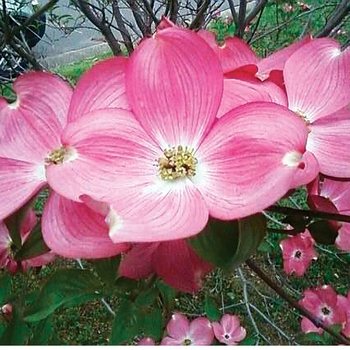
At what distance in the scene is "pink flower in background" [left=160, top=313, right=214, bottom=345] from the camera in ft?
3.02

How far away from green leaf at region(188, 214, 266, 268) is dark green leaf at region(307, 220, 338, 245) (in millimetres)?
136

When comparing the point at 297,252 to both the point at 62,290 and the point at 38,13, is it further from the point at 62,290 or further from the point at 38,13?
the point at 62,290

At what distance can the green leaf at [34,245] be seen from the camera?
1.52ft

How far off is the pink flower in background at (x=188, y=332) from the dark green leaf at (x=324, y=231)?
0.40 m

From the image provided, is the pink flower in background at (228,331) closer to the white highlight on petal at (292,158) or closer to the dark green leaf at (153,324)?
the dark green leaf at (153,324)

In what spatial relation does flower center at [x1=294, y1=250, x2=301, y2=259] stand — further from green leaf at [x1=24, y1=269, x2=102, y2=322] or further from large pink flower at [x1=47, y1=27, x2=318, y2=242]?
large pink flower at [x1=47, y1=27, x2=318, y2=242]

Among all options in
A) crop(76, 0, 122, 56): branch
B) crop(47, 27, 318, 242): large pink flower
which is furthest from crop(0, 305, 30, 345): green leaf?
crop(76, 0, 122, 56): branch

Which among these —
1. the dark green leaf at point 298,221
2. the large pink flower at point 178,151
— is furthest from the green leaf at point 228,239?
the dark green leaf at point 298,221

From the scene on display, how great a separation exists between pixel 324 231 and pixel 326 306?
2.22 ft

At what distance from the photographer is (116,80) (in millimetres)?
436

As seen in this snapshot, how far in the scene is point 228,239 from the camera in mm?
406

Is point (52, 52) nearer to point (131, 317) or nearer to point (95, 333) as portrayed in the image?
point (95, 333)

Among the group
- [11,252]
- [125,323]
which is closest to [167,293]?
[125,323]

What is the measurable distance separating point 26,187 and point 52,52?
439 cm
